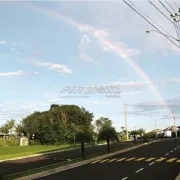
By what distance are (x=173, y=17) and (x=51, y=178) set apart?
1194cm

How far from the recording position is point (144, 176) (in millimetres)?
18156

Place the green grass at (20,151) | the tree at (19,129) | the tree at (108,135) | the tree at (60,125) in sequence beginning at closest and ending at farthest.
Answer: the green grass at (20,151) → the tree at (108,135) → the tree at (60,125) → the tree at (19,129)

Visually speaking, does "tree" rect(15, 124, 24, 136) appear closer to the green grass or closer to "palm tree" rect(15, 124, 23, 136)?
"palm tree" rect(15, 124, 23, 136)

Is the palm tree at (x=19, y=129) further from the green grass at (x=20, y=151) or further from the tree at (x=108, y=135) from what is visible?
→ the tree at (x=108, y=135)

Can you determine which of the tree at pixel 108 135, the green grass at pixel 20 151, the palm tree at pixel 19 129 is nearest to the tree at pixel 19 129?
the palm tree at pixel 19 129

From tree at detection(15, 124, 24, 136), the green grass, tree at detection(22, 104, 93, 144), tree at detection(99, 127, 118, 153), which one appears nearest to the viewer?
the green grass

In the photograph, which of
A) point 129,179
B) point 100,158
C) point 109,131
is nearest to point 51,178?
point 129,179

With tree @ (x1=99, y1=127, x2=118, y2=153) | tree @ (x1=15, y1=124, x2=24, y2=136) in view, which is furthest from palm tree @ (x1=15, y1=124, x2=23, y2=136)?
tree @ (x1=99, y1=127, x2=118, y2=153)

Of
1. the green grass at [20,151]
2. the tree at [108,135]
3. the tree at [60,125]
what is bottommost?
the green grass at [20,151]

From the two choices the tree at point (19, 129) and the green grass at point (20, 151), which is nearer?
the green grass at point (20, 151)

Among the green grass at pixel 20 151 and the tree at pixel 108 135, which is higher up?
the tree at pixel 108 135

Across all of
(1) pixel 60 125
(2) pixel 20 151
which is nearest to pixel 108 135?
(2) pixel 20 151

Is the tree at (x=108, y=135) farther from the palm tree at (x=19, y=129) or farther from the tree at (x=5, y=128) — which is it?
the tree at (x=5, y=128)

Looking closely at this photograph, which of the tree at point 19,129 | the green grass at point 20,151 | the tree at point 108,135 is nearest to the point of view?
the green grass at point 20,151
